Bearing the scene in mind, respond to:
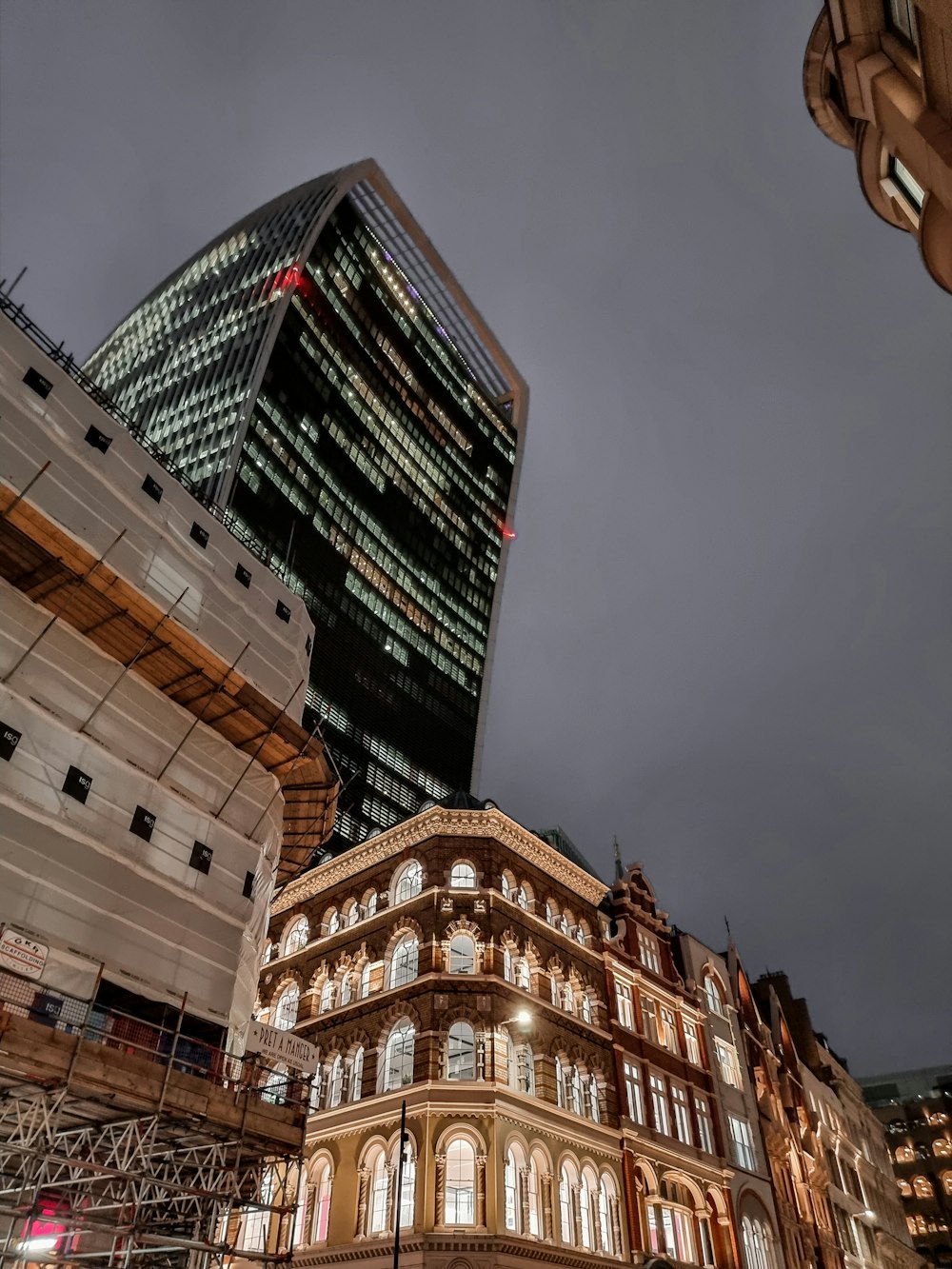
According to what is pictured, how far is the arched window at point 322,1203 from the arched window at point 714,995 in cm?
2498

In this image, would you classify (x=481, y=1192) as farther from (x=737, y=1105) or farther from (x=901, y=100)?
(x=901, y=100)

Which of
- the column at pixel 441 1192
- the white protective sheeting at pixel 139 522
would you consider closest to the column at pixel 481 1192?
the column at pixel 441 1192

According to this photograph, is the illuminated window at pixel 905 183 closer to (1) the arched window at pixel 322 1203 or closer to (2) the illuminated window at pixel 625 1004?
(2) the illuminated window at pixel 625 1004

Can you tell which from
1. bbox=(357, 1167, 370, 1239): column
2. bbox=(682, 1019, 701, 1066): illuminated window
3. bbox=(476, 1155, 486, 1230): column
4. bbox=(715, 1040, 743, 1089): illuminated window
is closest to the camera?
bbox=(476, 1155, 486, 1230): column

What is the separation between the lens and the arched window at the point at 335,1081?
1401 inches

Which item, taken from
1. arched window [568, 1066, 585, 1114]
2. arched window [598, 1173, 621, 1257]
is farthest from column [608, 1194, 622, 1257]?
arched window [568, 1066, 585, 1114]

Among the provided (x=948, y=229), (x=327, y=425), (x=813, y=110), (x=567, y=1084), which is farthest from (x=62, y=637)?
(x=327, y=425)

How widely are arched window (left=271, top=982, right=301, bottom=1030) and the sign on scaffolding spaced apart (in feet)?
80.2

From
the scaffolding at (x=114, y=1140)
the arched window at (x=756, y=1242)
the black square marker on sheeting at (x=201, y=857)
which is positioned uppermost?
the black square marker on sheeting at (x=201, y=857)

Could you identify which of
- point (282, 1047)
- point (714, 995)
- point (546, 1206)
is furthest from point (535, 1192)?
point (714, 995)

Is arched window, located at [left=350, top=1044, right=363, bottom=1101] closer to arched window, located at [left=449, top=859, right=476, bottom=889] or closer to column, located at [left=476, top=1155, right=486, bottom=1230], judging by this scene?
column, located at [left=476, top=1155, right=486, bottom=1230]

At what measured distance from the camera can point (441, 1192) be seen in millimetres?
30250

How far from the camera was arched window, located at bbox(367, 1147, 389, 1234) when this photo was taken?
3138cm

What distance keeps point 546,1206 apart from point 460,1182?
3893mm
